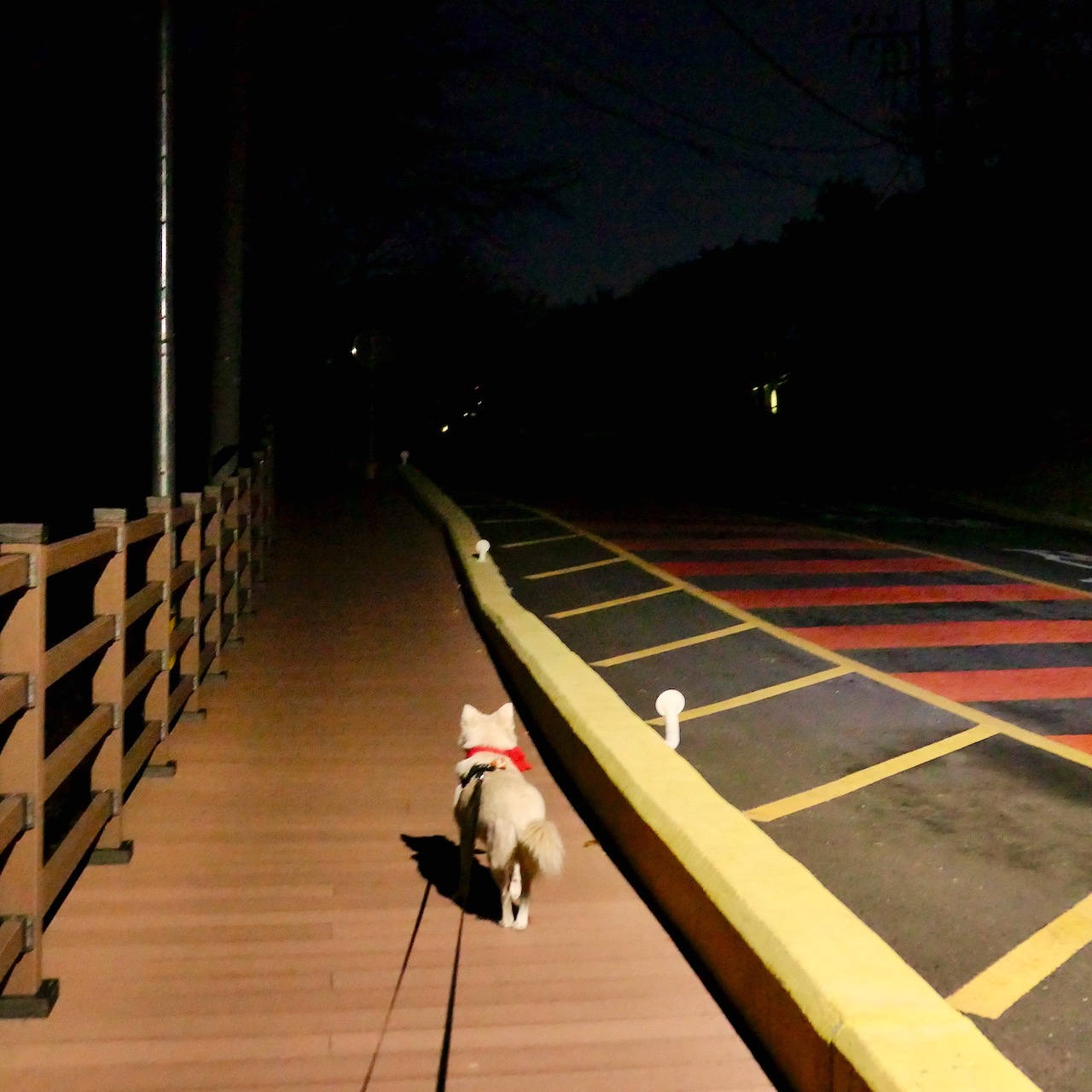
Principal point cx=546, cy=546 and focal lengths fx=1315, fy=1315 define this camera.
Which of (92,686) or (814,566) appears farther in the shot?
(814,566)

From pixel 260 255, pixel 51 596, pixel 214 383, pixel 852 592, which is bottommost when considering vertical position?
pixel 51 596

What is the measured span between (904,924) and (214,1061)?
240cm

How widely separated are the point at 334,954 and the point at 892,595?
8730 millimetres

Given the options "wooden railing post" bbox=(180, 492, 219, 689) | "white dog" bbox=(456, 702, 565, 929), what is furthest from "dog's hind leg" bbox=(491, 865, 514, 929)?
"wooden railing post" bbox=(180, 492, 219, 689)

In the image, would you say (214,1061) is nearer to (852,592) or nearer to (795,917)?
(795,917)

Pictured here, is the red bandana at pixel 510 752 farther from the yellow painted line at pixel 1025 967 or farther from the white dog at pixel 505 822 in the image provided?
the yellow painted line at pixel 1025 967

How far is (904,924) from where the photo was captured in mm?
4637

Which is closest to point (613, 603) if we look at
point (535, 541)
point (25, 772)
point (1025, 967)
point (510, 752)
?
point (535, 541)

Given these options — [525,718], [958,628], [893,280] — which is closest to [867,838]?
[525,718]

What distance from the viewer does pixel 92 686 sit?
217 inches

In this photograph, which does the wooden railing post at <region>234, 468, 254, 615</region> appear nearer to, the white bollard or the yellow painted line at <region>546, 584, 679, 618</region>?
the yellow painted line at <region>546, 584, 679, 618</region>

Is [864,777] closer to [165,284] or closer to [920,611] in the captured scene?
[920,611]

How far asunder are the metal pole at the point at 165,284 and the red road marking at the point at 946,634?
5.02 meters

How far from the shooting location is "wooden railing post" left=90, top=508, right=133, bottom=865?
5219 mm
